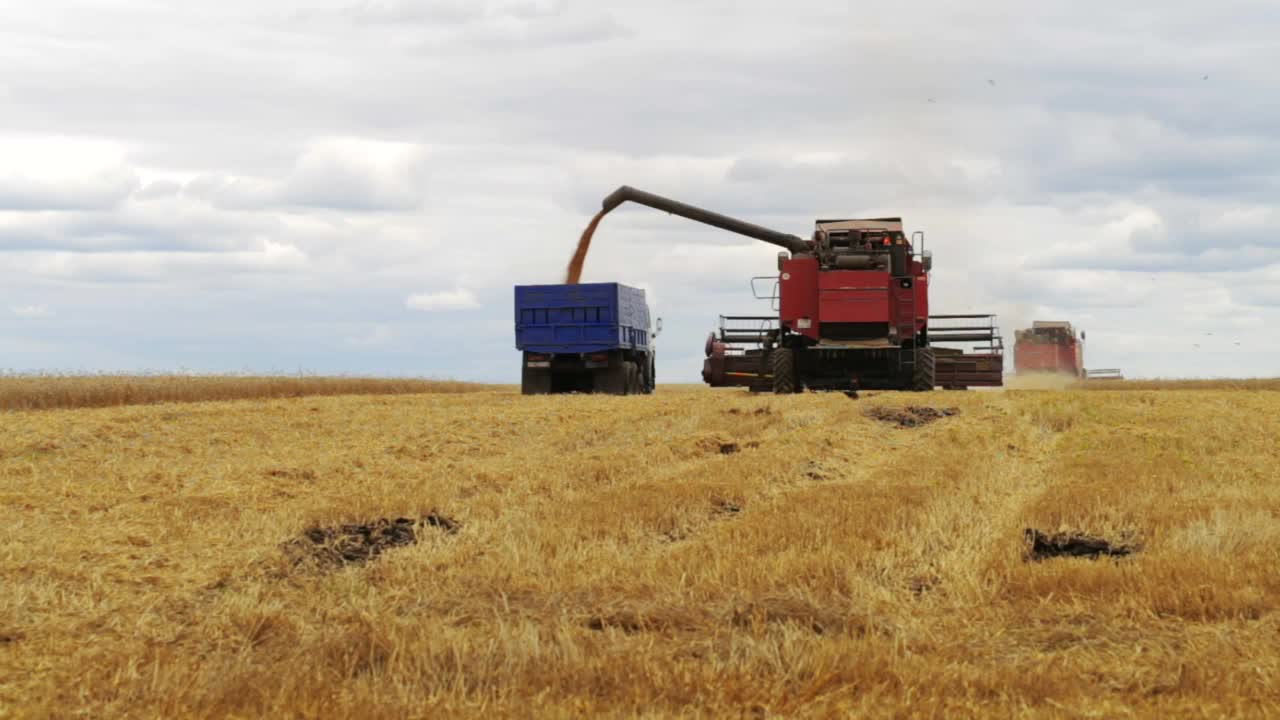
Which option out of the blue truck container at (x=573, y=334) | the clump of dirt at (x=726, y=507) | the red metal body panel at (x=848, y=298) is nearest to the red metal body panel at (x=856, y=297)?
the red metal body panel at (x=848, y=298)

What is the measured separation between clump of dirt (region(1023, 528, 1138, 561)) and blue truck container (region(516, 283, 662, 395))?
24.0 meters

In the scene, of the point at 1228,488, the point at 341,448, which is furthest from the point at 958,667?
the point at 341,448

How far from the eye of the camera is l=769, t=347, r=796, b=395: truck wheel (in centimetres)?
2997

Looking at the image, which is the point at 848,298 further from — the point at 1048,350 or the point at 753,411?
the point at 1048,350

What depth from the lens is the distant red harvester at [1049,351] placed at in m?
52.3

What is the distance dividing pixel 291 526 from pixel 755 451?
7.23 metres

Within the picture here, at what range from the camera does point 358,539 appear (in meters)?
9.78

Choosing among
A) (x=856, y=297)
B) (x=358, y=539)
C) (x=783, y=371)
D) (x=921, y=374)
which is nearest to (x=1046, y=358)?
(x=921, y=374)

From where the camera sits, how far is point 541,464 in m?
14.6

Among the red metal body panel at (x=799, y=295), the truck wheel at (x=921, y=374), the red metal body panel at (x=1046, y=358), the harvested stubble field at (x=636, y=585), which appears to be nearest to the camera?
the harvested stubble field at (x=636, y=585)

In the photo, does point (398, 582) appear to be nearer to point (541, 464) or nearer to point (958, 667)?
point (958, 667)

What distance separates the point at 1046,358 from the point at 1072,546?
148ft

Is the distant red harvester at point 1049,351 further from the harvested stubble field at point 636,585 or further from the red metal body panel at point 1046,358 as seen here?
the harvested stubble field at point 636,585

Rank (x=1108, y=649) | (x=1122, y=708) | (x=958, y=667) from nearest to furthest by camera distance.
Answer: (x=1122, y=708), (x=958, y=667), (x=1108, y=649)
